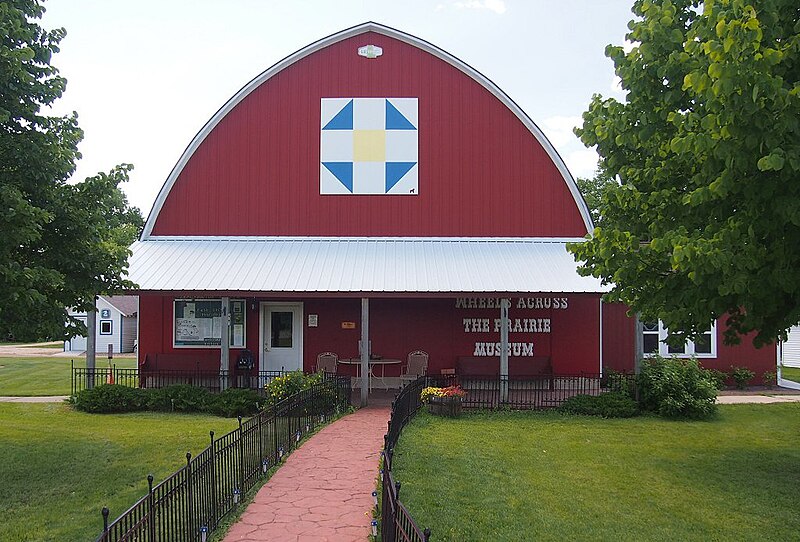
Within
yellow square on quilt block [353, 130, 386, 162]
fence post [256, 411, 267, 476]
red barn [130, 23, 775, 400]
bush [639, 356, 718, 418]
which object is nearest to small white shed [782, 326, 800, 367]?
red barn [130, 23, 775, 400]

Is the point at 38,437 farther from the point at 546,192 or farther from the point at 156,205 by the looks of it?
the point at 546,192

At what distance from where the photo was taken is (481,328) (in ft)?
64.2

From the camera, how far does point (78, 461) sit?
1095cm

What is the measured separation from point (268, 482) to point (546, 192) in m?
13.1

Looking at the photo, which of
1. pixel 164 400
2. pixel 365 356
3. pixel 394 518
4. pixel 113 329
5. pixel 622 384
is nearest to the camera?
pixel 394 518

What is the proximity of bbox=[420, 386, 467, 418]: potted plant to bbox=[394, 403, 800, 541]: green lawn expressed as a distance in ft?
1.05

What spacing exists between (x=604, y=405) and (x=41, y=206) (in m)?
11.7

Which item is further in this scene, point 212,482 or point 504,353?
point 504,353

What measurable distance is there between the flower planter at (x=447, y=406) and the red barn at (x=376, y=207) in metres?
3.63

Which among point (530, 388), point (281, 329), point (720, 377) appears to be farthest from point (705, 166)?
point (720, 377)

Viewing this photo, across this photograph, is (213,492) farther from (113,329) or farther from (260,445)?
(113,329)

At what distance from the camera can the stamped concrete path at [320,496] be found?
744 cm

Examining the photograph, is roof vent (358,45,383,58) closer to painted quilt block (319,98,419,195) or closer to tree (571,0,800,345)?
painted quilt block (319,98,419,195)

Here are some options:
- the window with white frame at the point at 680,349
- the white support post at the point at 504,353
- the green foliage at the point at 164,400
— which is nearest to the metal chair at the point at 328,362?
the green foliage at the point at 164,400
